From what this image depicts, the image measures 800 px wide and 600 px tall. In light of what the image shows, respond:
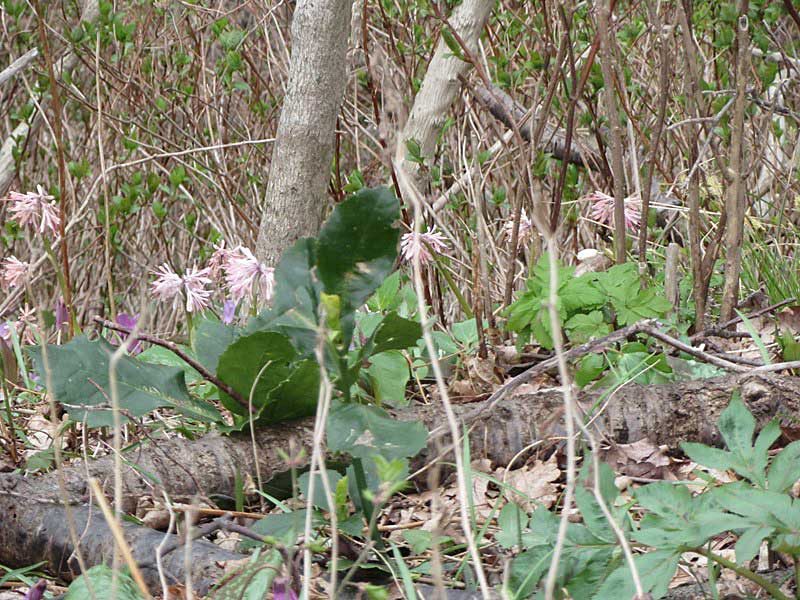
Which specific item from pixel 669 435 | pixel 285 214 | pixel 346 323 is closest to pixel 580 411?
pixel 669 435

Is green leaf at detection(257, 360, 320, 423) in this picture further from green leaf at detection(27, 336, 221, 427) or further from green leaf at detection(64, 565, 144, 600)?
green leaf at detection(64, 565, 144, 600)

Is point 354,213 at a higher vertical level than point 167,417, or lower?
higher

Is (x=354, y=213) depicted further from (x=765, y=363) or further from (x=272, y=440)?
(x=765, y=363)

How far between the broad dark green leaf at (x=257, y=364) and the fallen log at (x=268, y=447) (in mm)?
123

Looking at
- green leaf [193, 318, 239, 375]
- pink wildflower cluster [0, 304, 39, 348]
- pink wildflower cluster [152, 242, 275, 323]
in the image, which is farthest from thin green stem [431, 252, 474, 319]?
pink wildflower cluster [0, 304, 39, 348]

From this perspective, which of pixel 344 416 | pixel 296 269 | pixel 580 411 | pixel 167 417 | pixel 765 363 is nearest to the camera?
pixel 344 416

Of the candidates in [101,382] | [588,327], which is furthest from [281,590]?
[588,327]

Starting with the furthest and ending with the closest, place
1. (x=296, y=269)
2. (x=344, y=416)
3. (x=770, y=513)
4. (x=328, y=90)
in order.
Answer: (x=328, y=90)
(x=296, y=269)
(x=344, y=416)
(x=770, y=513)

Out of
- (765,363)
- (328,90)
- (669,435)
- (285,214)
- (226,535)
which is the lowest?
(226,535)

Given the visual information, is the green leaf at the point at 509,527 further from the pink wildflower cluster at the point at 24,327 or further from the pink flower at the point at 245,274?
the pink wildflower cluster at the point at 24,327

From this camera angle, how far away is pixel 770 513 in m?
Result: 1.07

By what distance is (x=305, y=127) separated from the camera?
2840 mm

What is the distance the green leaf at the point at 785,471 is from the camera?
118 centimetres

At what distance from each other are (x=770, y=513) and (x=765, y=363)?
1071 millimetres
